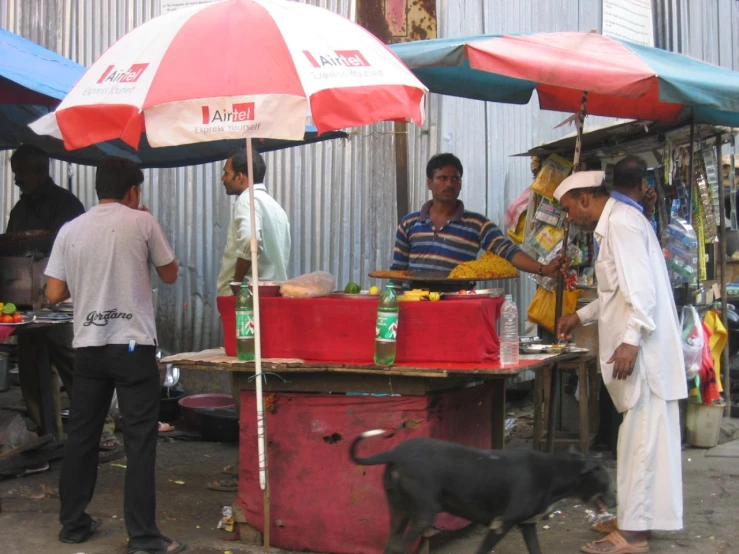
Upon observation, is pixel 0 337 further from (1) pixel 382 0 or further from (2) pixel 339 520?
(1) pixel 382 0

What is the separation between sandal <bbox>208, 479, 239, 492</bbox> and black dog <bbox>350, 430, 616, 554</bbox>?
7.30 ft

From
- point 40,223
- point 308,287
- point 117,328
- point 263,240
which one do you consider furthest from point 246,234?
point 40,223

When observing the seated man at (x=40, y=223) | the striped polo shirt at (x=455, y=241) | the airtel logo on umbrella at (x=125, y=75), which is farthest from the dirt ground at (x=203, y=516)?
the airtel logo on umbrella at (x=125, y=75)

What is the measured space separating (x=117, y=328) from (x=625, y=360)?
2.64 m

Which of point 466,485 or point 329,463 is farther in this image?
point 329,463

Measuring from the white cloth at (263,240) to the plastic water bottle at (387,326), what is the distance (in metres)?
1.92

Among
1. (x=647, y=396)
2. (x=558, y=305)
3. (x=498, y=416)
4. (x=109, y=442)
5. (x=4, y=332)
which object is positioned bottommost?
(x=109, y=442)

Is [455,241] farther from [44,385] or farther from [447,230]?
[44,385]

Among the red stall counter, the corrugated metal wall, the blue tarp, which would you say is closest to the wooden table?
the red stall counter

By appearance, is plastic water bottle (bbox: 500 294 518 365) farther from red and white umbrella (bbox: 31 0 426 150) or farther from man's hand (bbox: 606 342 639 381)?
red and white umbrella (bbox: 31 0 426 150)

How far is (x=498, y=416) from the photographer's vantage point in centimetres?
559

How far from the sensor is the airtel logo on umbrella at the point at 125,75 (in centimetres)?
436

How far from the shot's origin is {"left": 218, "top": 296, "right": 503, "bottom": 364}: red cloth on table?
4.53 metres

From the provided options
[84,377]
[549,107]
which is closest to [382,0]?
[549,107]
